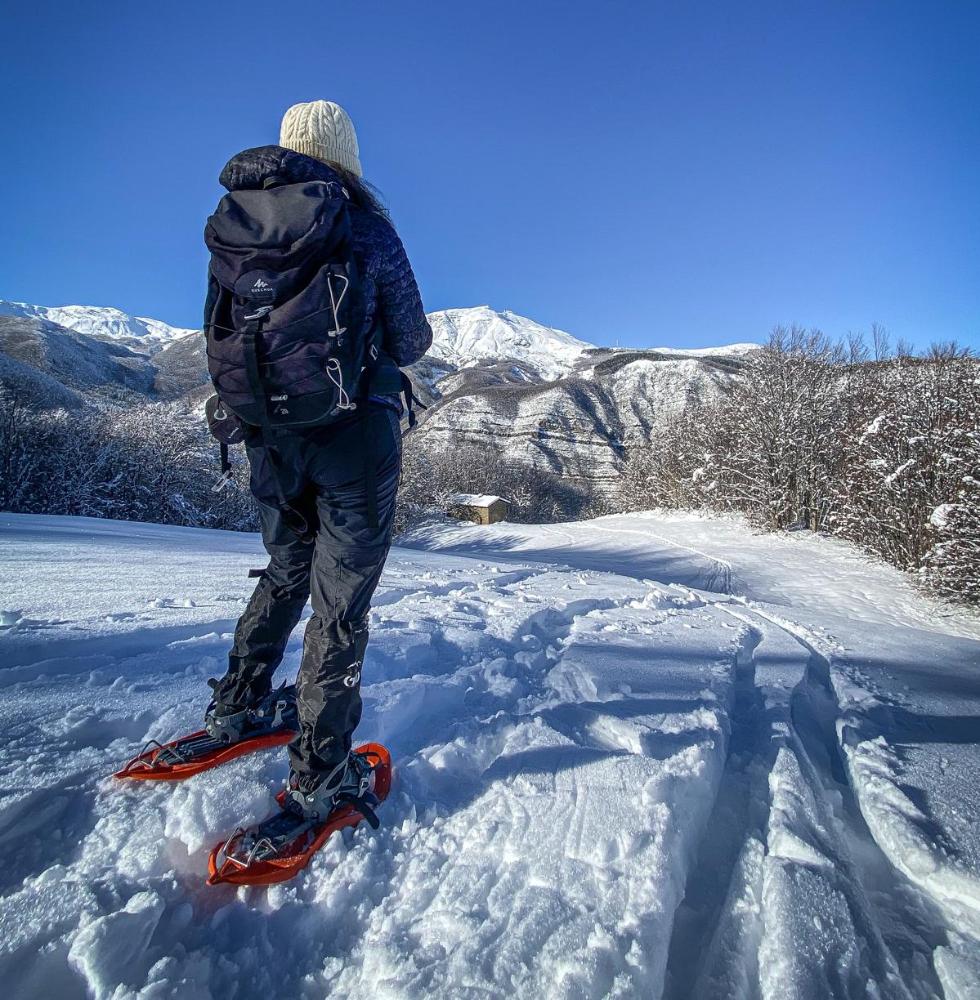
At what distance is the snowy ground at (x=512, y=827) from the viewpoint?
1.07 metres

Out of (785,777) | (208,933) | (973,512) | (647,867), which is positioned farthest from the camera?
(973,512)

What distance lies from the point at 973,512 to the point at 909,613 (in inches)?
54.3

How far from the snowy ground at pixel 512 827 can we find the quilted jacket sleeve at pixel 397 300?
1396 millimetres

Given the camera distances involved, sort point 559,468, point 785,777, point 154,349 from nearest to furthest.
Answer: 1. point 785,777
2. point 559,468
3. point 154,349

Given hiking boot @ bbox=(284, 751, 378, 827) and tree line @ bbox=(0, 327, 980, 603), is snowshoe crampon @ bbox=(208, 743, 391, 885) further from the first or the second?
tree line @ bbox=(0, 327, 980, 603)

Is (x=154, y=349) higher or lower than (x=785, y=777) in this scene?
higher

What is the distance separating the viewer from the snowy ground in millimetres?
1072

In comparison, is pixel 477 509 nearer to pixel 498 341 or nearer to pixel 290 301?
pixel 290 301

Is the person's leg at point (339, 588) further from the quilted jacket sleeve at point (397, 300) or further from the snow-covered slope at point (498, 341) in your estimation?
the snow-covered slope at point (498, 341)

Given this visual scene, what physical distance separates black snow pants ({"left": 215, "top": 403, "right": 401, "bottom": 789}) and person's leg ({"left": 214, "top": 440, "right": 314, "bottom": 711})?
113 mm

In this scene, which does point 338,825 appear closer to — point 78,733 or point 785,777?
point 78,733

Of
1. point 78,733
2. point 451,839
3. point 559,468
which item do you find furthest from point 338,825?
point 559,468

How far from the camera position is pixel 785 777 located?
182 cm

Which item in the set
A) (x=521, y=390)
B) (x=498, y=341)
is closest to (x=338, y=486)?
(x=521, y=390)
